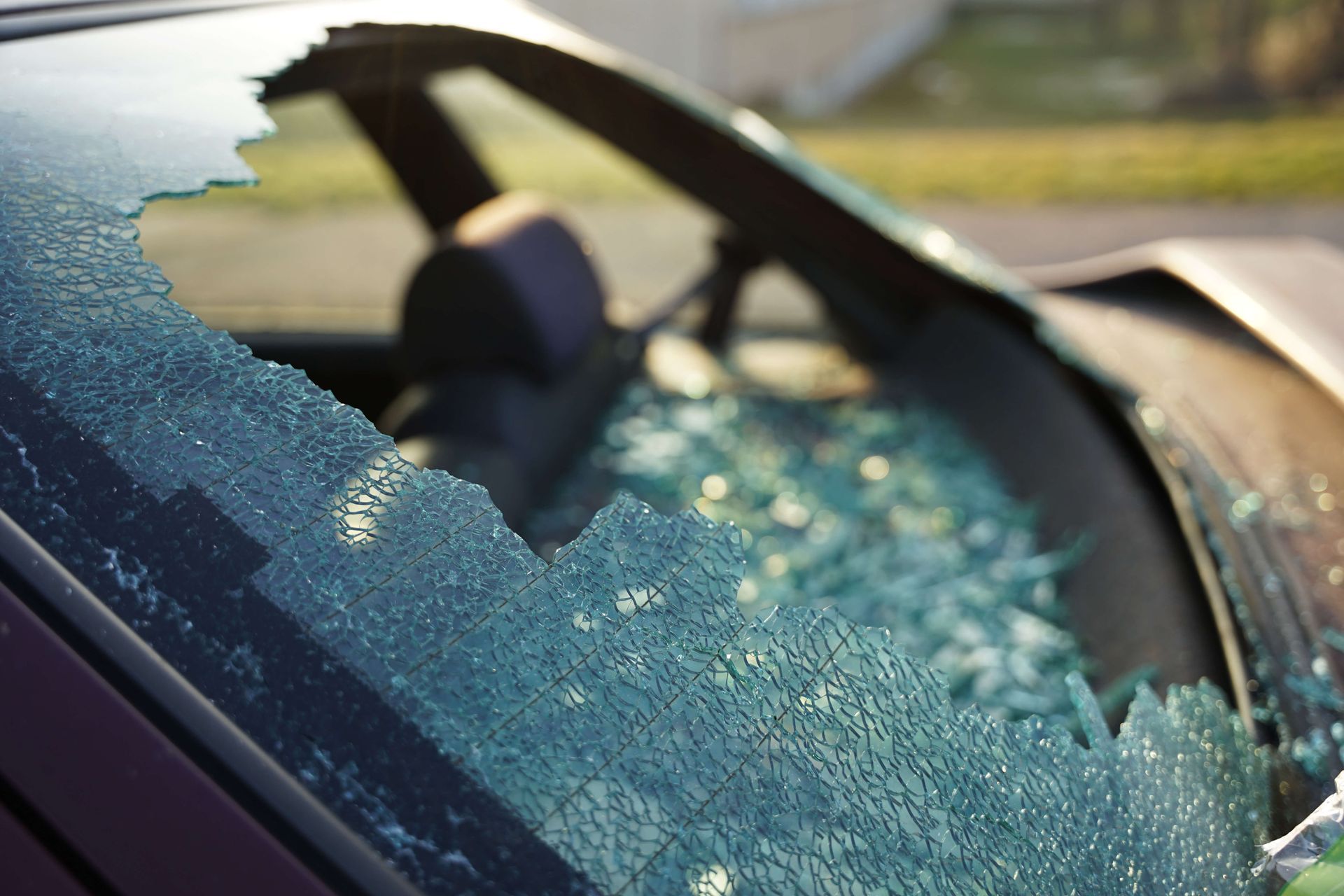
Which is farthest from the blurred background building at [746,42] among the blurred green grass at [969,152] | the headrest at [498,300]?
the headrest at [498,300]

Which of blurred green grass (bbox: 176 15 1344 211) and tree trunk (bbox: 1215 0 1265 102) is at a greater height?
tree trunk (bbox: 1215 0 1265 102)

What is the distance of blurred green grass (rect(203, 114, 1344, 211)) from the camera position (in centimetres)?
840

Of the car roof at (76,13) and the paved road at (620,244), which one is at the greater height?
the car roof at (76,13)

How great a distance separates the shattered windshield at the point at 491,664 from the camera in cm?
87

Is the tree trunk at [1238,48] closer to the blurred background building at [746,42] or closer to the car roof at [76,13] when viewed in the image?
the blurred background building at [746,42]

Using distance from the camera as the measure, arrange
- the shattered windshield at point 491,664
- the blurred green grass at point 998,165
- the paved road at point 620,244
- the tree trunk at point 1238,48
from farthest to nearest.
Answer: the tree trunk at point 1238,48, the blurred green grass at point 998,165, the paved road at point 620,244, the shattered windshield at point 491,664

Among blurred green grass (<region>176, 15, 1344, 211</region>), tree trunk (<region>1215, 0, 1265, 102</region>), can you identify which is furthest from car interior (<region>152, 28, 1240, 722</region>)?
tree trunk (<region>1215, 0, 1265, 102</region>)

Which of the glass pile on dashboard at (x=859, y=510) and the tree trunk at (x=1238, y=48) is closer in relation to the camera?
the glass pile on dashboard at (x=859, y=510)

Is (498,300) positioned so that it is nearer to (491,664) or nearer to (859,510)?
(859,510)

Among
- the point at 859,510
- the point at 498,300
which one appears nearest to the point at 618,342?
the point at 498,300

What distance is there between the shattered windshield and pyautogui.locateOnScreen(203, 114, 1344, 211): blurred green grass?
263 inches

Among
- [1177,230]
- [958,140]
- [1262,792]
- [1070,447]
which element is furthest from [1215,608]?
[958,140]

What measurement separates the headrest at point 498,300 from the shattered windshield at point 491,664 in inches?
55.4

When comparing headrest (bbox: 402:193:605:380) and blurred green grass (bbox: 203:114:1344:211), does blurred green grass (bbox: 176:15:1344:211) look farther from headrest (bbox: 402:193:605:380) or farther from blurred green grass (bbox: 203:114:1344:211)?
headrest (bbox: 402:193:605:380)
